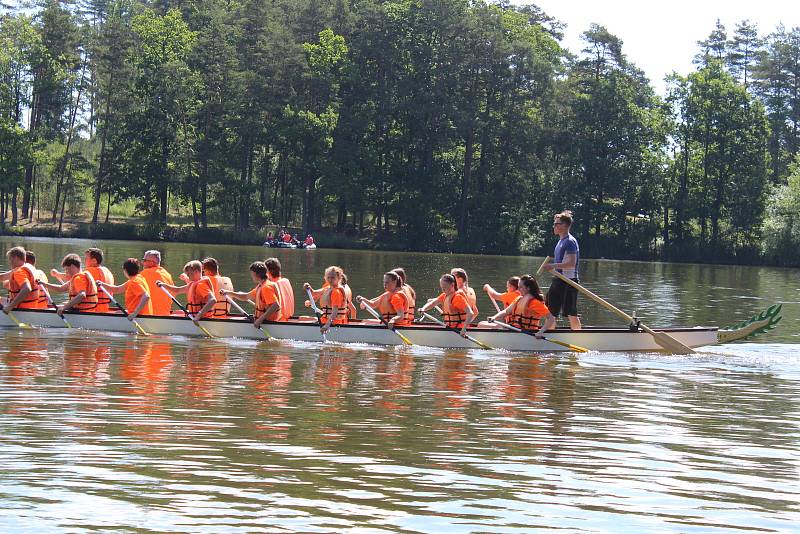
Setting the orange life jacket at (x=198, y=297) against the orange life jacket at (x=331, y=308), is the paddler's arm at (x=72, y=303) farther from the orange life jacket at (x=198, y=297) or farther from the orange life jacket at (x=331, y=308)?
the orange life jacket at (x=331, y=308)

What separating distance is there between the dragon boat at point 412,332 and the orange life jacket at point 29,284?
0.24m

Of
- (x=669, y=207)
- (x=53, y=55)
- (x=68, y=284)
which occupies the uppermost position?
(x=53, y=55)

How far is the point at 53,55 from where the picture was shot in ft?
259

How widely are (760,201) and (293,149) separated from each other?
3140 cm

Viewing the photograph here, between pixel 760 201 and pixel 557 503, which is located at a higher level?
pixel 760 201

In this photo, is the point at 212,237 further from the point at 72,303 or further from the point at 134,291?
the point at 134,291

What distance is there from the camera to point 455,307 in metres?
18.4

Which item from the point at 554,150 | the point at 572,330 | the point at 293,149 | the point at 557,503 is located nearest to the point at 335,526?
the point at 557,503

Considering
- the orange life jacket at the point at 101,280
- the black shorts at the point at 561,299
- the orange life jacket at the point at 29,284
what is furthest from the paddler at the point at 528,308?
the orange life jacket at the point at 29,284

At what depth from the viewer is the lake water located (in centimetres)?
823

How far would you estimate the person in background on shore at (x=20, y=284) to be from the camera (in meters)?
19.4

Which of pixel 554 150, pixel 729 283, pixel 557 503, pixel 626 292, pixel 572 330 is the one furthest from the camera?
pixel 554 150

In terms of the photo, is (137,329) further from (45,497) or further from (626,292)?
(626,292)

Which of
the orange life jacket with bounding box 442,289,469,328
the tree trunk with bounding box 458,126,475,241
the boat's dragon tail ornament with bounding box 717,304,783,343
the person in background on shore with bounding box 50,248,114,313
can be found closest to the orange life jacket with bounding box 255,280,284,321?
the person in background on shore with bounding box 50,248,114,313
